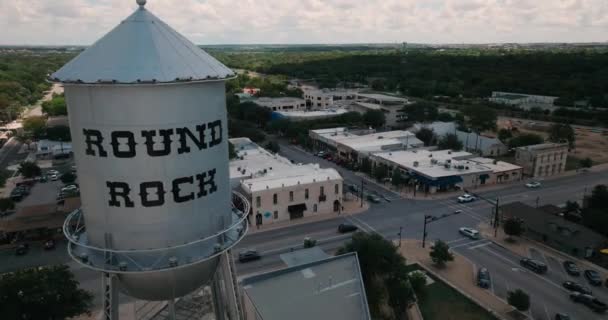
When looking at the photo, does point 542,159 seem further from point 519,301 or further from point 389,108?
point 389,108

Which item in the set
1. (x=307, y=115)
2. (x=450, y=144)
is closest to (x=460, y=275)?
(x=450, y=144)

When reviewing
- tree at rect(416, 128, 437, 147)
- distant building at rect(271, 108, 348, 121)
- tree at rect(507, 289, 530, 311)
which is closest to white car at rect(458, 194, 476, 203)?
tree at rect(507, 289, 530, 311)

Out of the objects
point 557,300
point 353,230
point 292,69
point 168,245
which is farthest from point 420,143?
point 292,69

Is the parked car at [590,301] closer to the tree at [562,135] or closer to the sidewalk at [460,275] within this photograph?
the sidewalk at [460,275]

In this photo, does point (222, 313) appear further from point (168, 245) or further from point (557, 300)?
point (557, 300)

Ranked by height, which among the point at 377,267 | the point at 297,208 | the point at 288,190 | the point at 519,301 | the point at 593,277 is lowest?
the point at 593,277

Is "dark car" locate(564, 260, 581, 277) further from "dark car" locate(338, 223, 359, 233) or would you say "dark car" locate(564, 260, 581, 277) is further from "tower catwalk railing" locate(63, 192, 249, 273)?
"tower catwalk railing" locate(63, 192, 249, 273)
